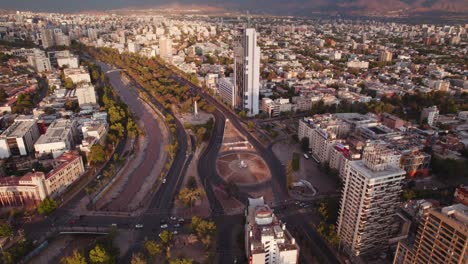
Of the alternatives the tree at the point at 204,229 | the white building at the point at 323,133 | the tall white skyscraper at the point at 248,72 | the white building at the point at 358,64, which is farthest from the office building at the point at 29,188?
the white building at the point at 358,64

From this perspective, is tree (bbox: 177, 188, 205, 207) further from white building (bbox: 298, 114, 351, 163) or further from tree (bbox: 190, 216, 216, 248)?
white building (bbox: 298, 114, 351, 163)

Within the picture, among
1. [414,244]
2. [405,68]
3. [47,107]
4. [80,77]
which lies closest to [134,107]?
[47,107]

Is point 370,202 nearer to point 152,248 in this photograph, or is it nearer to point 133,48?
point 152,248

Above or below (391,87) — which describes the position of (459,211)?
above

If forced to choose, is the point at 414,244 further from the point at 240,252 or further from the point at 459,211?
the point at 240,252

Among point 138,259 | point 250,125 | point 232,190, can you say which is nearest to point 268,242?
point 138,259

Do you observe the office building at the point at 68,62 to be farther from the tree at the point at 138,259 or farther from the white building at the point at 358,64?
the tree at the point at 138,259

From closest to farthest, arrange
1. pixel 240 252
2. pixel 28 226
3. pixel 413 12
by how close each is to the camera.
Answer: pixel 240 252 → pixel 28 226 → pixel 413 12

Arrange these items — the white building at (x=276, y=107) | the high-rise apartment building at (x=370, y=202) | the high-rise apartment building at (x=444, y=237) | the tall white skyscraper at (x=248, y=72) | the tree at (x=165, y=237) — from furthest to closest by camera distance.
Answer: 1. the white building at (x=276, y=107)
2. the tall white skyscraper at (x=248, y=72)
3. the tree at (x=165, y=237)
4. the high-rise apartment building at (x=370, y=202)
5. the high-rise apartment building at (x=444, y=237)
